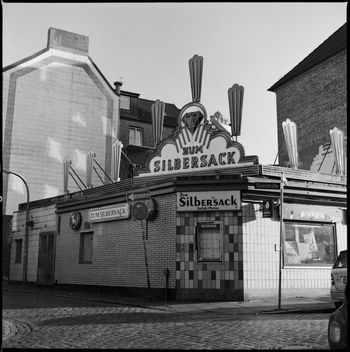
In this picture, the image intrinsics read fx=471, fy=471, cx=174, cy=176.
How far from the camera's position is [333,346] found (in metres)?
5.32

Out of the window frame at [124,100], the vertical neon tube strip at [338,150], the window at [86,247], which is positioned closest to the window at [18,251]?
the window at [86,247]

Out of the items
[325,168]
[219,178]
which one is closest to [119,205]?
[219,178]

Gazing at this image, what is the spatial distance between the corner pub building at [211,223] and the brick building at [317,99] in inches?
403

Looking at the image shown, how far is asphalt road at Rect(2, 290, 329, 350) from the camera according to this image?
7742mm

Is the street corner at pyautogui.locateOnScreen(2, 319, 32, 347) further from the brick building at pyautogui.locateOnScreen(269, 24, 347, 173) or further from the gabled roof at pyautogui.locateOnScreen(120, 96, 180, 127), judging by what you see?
the gabled roof at pyautogui.locateOnScreen(120, 96, 180, 127)

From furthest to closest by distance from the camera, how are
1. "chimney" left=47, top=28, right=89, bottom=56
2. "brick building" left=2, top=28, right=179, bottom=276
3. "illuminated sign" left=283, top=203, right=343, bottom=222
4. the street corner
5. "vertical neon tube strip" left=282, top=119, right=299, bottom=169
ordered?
"chimney" left=47, top=28, right=89, bottom=56
"brick building" left=2, top=28, right=179, bottom=276
"vertical neon tube strip" left=282, top=119, right=299, bottom=169
"illuminated sign" left=283, top=203, right=343, bottom=222
the street corner

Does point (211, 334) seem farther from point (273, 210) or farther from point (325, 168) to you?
point (325, 168)

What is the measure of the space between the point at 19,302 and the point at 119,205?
534 centimetres

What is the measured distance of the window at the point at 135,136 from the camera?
3481 cm

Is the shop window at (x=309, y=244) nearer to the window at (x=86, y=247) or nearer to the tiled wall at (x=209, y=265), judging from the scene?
the tiled wall at (x=209, y=265)

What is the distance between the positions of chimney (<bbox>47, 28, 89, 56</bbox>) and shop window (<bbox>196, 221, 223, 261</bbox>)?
2116cm

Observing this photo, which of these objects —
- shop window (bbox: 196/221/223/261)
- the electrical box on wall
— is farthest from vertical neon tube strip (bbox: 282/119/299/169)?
the electrical box on wall

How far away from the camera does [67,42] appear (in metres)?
32.5

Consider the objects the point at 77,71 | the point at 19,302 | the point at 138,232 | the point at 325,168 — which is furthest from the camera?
the point at 77,71
